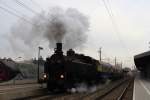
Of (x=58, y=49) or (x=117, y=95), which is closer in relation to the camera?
(x=58, y=49)

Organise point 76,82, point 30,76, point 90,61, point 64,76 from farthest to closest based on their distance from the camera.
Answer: point 30,76 < point 90,61 < point 76,82 < point 64,76

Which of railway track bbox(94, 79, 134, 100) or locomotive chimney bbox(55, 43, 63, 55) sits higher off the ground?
locomotive chimney bbox(55, 43, 63, 55)

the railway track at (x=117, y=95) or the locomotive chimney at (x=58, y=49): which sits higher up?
the locomotive chimney at (x=58, y=49)

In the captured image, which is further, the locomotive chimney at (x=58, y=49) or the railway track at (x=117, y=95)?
the locomotive chimney at (x=58, y=49)

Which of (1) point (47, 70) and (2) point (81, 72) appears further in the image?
(2) point (81, 72)

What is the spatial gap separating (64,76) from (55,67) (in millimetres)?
1044

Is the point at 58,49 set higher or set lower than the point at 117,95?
higher

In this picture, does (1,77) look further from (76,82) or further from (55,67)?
(76,82)

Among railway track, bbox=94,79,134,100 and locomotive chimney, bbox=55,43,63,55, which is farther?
locomotive chimney, bbox=55,43,63,55

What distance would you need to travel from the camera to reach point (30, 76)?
2753 inches

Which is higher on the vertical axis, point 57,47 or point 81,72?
point 57,47

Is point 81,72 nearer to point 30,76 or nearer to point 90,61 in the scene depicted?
point 90,61

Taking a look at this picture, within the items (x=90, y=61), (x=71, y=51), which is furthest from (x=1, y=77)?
(x=90, y=61)

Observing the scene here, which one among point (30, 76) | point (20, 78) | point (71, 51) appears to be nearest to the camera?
point (71, 51)
